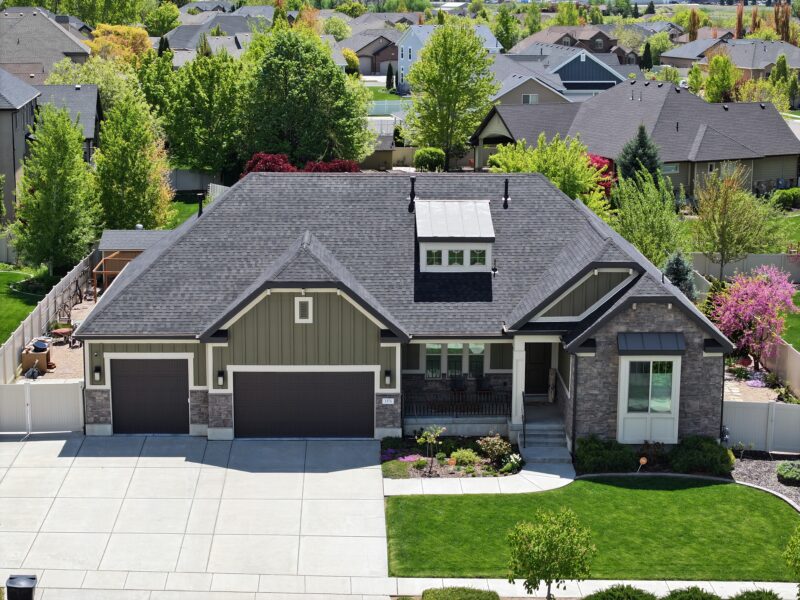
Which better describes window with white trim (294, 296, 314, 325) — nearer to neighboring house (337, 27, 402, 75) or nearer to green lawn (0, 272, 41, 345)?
green lawn (0, 272, 41, 345)

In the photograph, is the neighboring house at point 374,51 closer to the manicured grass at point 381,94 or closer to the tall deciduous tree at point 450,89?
the manicured grass at point 381,94

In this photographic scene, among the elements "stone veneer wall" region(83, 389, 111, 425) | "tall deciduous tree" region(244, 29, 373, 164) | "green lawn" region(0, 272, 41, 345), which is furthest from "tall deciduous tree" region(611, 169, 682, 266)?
"tall deciduous tree" region(244, 29, 373, 164)

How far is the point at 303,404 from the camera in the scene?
105 ft

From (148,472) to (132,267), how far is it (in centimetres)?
943

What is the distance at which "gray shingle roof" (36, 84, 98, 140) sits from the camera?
66.6m

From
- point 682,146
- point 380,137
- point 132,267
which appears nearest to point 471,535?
point 132,267

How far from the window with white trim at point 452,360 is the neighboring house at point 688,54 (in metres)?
121

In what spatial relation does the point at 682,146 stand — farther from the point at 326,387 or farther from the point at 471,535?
the point at 471,535

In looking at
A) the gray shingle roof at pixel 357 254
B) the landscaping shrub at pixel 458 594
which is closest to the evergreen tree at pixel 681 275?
the gray shingle roof at pixel 357 254

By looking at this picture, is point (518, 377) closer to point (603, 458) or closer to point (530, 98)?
point (603, 458)

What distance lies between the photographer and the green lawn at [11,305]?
4338 centimetres

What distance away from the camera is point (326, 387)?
32031mm

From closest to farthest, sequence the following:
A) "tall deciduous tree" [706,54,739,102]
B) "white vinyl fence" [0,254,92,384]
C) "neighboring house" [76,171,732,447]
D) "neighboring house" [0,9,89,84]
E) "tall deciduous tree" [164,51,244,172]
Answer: "neighboring house" [76,171,732,447] → "white vinyl fence" [0,254,92,384] → "tall deciduous tree" [164,51,244,172] → "tall deciduous tree" [706,54,739,102] → "neighboring house" [0,9,89,84]

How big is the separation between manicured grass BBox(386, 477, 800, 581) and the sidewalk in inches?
12.5
